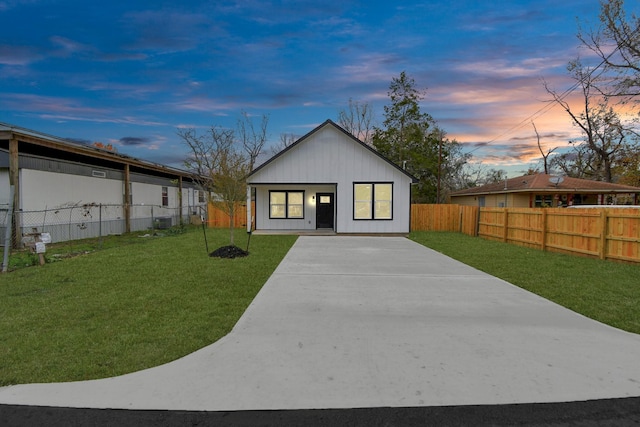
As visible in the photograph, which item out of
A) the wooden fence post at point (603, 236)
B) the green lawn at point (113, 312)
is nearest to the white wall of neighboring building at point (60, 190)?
the green lawn at point (113, 312)

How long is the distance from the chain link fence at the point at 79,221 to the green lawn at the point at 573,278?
12.9 meters

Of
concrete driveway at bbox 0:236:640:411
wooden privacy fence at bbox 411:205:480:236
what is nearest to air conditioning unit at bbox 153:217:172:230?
wooden privacy fence at bbox 411:205:480:236

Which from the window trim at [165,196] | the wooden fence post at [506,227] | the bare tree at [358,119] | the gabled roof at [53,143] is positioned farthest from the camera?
the bare tree at [358,119]

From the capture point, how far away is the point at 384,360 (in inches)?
139

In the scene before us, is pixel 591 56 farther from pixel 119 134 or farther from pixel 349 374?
pixel 119 134

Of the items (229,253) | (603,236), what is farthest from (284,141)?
(603,236)

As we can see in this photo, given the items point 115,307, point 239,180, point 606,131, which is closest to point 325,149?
point 239,180

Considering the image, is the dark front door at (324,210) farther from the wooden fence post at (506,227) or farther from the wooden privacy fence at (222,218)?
the wooden fence post at (506,227)

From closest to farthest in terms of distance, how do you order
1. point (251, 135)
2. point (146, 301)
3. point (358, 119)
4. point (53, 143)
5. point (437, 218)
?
point (146, 301), point (53, 143), point (437, 218), point (358, 119), point (251, 135)

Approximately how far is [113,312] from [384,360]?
161 inches

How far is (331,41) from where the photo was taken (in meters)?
17.0

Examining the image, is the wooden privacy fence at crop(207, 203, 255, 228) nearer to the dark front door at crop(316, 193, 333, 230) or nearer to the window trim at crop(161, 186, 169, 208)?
the window trim at crop(161, 186, 169, 208)

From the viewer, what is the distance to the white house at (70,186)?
489 inches

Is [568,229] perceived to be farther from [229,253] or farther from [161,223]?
[161,223]
